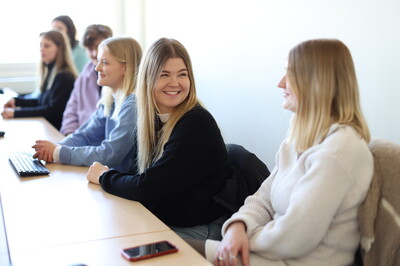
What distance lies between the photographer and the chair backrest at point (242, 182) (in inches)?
73.0

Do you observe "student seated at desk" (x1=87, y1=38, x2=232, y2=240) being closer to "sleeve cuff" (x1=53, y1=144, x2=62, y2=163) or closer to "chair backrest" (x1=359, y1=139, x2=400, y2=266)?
"sleeve cuff" (x1=53, y1=144, x2=62, y2=163)

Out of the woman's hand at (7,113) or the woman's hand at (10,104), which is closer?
the woman's hand at (7,113)

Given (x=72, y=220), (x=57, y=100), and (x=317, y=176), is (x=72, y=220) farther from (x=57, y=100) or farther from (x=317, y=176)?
(x=57, y=100)

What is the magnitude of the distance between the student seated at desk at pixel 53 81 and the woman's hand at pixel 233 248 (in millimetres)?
2512

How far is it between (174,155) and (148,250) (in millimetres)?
514

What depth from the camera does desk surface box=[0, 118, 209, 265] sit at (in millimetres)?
1349

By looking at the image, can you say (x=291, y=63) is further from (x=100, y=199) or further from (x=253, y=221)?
(x=100, y=199)

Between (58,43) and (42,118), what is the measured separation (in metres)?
0.64

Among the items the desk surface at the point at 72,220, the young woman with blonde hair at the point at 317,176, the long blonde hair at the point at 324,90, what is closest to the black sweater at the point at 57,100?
the desk surface at the point at 72,220

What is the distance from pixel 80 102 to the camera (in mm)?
3625

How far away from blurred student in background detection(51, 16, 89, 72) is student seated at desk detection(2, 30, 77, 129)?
0.54 m

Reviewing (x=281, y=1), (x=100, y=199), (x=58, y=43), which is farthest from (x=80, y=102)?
(x=100, y=199)

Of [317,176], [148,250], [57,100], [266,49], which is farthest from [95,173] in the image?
[57,100]

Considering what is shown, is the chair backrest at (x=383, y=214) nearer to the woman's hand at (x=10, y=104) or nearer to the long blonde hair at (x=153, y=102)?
the long blonde hair at (x=153, y=102)
